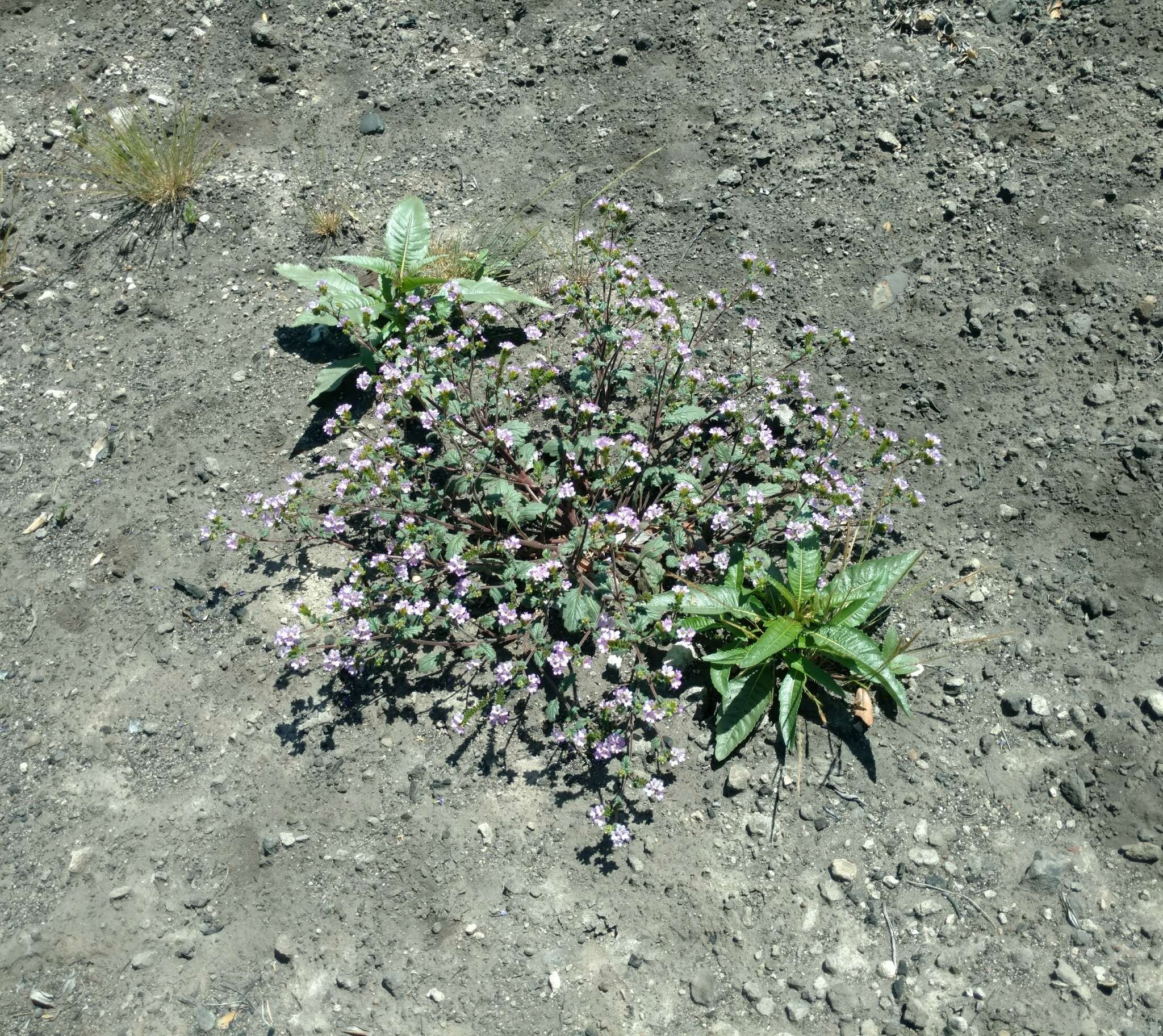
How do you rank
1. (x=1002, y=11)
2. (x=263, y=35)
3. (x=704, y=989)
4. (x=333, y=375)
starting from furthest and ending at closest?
(x=263, y=35), (x=1002, y=11), (x=333, y=375), (x=704, y=989)

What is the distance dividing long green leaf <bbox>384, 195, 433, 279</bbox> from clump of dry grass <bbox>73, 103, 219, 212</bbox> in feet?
5.57

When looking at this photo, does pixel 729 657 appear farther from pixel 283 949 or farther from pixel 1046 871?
pixel 283 949

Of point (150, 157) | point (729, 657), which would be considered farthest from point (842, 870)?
point (150, 157)

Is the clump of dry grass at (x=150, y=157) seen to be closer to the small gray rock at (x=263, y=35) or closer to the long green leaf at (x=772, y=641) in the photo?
the small gray rock at (x=263, y=35)

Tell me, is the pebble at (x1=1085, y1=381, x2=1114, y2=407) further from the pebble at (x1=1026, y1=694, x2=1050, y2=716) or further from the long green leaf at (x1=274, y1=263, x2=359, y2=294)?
the long green leaf at (x1=274, y1=263, x2=359, y2=294)

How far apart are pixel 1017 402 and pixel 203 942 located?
14.9 feet

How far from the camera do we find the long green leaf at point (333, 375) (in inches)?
184

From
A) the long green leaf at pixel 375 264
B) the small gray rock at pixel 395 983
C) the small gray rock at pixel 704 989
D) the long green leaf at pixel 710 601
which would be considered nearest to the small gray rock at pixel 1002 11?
the long green leaf at pixel 375 264

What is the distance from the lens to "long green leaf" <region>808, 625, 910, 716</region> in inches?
143

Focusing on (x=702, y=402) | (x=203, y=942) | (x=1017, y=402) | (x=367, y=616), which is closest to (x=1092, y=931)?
(x=1017, y=402)

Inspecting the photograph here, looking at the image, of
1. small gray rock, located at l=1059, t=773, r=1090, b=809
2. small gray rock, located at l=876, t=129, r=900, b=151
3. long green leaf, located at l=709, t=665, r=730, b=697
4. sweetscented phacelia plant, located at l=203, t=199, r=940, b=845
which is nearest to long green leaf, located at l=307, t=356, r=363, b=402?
sweetscented phacelia plant, located at l=203, t=199, r=940, b=845

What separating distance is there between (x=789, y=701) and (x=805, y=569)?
61cm

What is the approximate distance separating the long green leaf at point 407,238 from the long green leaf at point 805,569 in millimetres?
2650

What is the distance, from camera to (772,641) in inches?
144
